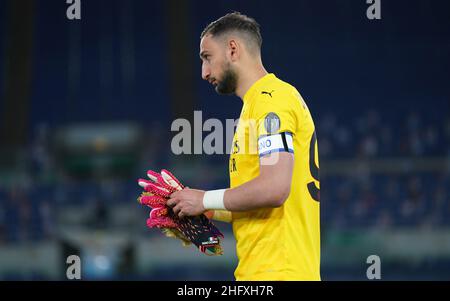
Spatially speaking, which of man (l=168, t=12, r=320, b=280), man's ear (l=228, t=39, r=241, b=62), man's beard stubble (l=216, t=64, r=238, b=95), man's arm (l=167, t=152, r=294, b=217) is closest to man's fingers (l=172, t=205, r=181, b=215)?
man (l=168, t=12, r=320, b=280)

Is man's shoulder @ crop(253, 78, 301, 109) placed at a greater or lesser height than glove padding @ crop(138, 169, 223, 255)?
greater

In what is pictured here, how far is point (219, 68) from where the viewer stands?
2.87 meters

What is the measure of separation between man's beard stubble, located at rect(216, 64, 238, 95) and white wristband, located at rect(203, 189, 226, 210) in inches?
18.0

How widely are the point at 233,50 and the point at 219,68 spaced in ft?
0.32

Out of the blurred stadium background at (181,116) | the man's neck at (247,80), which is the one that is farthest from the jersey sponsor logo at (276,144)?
the blurred stadium background at (181,116)

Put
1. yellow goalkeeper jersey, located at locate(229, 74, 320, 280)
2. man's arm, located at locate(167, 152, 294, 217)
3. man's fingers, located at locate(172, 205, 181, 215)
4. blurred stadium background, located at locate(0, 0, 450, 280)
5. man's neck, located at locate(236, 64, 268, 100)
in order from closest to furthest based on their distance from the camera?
man's arm, located at locate(167, 152, 294, 217) < yellow goalkeeper jersey, located at locate(229, 74, 320, 280) < man's fingers, located at locate(172, 205, 181, 215) < man's neck, located at locate(236, 64, 268, 100) < blurred stadium background, located at locate(0, 0, 450, 280)

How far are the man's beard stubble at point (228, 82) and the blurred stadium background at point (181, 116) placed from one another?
7611mm

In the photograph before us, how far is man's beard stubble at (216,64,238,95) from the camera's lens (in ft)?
9.39

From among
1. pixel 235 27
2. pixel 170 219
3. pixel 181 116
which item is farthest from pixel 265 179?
pixel 181 116

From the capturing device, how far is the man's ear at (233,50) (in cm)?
287

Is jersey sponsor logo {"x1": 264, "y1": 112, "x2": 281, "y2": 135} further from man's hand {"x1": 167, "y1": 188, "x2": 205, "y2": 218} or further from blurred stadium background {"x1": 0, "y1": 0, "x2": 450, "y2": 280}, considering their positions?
blurred stadium background {"x1": 0, "y1": 0, "x2": 450, "y2": 280}

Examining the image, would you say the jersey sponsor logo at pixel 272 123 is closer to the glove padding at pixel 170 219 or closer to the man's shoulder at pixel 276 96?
the man's shoulder at pixel 276 96

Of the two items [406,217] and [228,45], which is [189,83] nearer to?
[406,217]

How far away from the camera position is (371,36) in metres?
13.0
